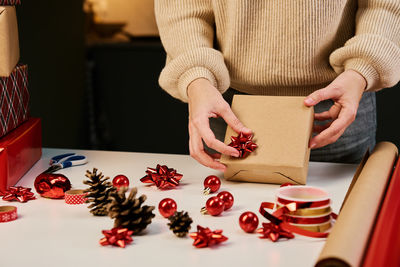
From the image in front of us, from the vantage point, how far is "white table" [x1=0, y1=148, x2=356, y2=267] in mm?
724

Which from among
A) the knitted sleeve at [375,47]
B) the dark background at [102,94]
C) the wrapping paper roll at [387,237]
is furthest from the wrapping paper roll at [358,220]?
the dark background at [102,94]

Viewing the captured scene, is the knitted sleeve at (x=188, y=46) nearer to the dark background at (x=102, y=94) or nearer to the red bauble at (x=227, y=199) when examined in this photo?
the red bauble at (x=227, y=199)

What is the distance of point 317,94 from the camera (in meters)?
1.07

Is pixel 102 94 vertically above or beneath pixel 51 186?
beneath

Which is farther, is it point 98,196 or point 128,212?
point 98,196

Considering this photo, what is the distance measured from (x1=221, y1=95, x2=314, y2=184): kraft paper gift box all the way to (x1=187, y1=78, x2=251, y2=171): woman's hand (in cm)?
2

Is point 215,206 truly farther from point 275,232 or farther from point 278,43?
point 278,43

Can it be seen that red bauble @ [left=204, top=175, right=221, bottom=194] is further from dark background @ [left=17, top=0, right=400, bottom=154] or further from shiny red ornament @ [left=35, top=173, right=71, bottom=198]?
dark background @ [left=17, top=0, right=400, bottom=154]

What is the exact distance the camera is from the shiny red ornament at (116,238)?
76 centimetres

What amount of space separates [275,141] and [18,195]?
47 centimetres

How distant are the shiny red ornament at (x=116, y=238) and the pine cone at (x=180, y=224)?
0.07 meters

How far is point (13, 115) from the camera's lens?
116cm

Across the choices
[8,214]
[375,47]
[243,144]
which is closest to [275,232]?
[243,144]

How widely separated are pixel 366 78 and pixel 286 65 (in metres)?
0.19
